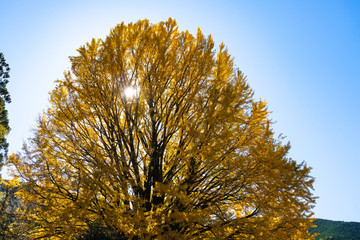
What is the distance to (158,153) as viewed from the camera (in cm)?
609

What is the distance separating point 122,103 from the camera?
20.9 feet

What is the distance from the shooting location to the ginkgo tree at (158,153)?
5.07 metres

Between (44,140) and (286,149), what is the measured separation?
237 inches

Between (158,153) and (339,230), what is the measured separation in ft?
204

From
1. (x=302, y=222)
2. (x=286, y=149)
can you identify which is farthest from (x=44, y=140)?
(x=302, y=222)

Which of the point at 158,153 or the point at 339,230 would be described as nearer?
the point at 158,153

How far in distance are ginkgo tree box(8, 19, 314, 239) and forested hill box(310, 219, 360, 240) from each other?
55326mm

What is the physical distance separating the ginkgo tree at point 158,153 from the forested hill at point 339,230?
182 ft

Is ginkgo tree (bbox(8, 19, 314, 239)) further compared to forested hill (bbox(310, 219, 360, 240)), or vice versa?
forested hill (bbox(310, 219, 360, 240))

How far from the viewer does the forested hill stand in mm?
48763

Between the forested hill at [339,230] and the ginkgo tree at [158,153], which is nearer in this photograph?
the ginkgo tree at [158,153]

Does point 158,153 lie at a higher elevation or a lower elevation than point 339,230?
higher

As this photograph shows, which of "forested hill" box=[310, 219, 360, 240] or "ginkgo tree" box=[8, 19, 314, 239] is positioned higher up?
"ginkgo tree" box=[8, 19, 314, 239]

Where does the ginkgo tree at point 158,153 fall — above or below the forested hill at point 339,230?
above
